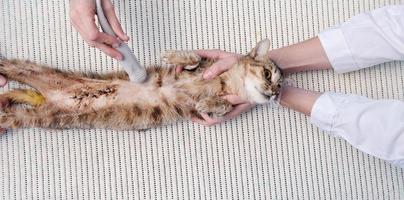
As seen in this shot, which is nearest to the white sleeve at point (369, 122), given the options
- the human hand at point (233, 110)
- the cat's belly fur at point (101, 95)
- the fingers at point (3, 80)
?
the human hand at point (233, 110)

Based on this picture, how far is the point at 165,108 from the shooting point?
5.27 ft

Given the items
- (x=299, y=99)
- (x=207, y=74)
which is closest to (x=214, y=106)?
(x=207, y=74)

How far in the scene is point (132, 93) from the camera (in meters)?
1.58

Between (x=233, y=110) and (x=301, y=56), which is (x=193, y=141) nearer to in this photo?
(x=233, y=110)

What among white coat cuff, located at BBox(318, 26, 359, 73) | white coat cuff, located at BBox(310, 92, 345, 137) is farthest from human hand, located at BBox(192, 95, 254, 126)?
white coat cuff, located at BBox(318, 26, 359, 73)

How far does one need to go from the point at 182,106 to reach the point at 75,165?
18.8 inches

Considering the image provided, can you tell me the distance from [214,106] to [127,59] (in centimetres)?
34

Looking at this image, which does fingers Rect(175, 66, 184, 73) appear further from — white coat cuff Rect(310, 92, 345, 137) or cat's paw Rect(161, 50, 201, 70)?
white coat cuff Rect(310, 92, 345, 137)

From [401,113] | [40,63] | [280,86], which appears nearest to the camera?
[401,113]

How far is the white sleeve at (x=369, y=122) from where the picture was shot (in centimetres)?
143

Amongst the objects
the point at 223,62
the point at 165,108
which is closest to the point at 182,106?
the point at 165,108

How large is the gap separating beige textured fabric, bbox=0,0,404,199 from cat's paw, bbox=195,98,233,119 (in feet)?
0.60

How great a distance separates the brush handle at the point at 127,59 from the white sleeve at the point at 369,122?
633 millimetres

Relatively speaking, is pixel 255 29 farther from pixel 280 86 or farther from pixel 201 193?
pixel 201 193
